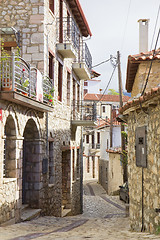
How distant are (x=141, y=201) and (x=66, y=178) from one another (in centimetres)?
887

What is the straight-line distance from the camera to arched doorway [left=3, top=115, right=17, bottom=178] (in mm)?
9312

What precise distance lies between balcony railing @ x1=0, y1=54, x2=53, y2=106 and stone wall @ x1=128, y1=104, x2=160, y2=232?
9.59 feet

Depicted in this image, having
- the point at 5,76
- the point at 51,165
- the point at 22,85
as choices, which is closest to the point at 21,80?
the point at 22,85

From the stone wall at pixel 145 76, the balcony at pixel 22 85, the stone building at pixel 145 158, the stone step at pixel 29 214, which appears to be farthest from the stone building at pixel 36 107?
the stone wall at pixel 145 76

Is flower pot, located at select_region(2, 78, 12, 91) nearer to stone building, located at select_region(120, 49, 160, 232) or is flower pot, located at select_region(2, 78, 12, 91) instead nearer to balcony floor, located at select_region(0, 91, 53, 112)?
balcony floor, located at select_region(0, 91, 53, 112)

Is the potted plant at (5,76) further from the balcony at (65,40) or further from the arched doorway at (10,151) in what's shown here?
the balcony at (65,40)

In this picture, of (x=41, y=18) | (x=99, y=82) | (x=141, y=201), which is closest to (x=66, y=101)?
(x=41, y=18)

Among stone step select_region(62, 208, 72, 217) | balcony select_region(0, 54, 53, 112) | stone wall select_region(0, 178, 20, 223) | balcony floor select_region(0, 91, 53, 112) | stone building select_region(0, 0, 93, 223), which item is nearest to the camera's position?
balcony floor select_region(0, 91, 53, 112)

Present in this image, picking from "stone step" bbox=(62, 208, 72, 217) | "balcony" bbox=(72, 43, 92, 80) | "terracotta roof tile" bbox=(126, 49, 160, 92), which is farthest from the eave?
"stone step" bbox=(62, 208, 72, 217)

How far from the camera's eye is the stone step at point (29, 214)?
1000 centimetres

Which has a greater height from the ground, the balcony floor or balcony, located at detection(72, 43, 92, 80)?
balcony, located at detection(72, 43, 92, 80)

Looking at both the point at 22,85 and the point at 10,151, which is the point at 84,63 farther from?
the point at 10,151

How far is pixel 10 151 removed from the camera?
9352mm

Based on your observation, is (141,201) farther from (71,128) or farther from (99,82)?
(99,82)
